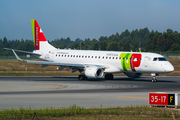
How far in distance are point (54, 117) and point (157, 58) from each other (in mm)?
25496

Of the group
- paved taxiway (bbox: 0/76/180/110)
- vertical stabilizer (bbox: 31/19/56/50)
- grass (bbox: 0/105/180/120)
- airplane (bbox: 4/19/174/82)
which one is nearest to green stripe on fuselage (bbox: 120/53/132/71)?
airplane (bbox: 4/19/174/82)

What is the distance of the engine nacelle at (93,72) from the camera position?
126 ft

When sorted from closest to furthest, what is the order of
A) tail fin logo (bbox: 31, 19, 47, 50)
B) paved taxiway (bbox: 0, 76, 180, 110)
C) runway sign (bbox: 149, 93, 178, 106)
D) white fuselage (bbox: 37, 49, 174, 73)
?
runway sign (bbox: 149, 93, 178, 106)
paved taxiway (bbox: 0, 76, 180, 110)
white fuselage (bbox: 37, 49, 174, 73)
tail fin logo (bbox: 31, 19, 47, 50)

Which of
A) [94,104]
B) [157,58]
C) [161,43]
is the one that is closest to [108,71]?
[157,58]

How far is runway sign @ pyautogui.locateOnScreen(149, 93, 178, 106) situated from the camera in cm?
1631

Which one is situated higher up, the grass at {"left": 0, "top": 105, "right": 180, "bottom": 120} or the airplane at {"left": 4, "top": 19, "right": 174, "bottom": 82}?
the airplane at {"left": 4, "top": 19, "right": 174, "bottom": 82}

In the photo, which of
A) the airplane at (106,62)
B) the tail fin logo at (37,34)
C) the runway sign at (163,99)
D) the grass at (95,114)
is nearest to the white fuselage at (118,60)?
the airplane at (106,62)

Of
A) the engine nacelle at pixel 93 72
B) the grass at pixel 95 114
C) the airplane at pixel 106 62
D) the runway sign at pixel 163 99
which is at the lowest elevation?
the grass at pixel 95 114

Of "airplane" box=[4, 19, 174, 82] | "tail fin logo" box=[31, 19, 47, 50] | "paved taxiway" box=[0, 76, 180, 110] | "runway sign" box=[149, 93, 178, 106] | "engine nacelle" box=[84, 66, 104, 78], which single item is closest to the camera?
"runway sign" box=[149, 93, 178, 106]

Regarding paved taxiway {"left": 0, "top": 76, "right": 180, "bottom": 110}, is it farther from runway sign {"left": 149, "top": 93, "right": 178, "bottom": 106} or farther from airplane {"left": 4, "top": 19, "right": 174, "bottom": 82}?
airplane {"left": 4, "top": 19, "right": 174, "bottom": 82}

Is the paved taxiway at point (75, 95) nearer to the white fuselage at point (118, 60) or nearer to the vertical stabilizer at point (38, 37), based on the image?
the white fuselage at point (118, 60)

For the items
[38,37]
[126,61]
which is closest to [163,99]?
[126,61]

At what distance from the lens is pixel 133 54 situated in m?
39.2

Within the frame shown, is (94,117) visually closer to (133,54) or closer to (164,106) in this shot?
(164,106)
